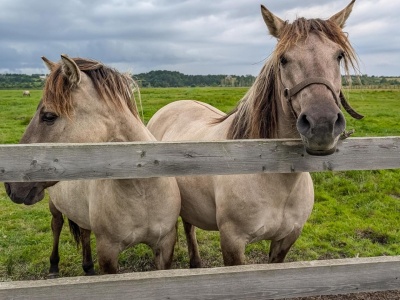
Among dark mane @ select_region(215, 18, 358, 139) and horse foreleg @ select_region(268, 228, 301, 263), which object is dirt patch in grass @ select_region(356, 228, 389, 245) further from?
dark mane @ select_region(215, 18, 358, 139)

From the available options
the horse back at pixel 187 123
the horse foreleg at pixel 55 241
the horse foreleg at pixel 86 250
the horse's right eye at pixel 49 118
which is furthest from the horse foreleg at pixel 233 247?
the horse foreleg at pixel 55 241

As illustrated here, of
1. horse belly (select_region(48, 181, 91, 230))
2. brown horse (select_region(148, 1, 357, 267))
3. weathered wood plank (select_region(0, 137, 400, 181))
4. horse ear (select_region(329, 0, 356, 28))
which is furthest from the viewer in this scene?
horse belly (select_region(48, 181, 91, 230))

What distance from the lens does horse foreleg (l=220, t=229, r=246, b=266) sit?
A: 3.35m

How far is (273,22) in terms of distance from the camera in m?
3.00

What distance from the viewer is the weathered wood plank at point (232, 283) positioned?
→ 227cm

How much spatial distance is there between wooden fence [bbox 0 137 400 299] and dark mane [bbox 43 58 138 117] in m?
0.81

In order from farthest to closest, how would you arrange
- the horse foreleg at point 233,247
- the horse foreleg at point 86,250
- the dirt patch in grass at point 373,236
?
the dirt patch in grass at point 373,236 < the horse foreleg at point 86,250 < the horse foreleg at point 233,247

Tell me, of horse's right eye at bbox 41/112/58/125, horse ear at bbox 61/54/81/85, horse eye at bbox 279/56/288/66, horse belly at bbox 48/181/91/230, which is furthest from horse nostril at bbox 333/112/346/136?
horse belly at bbox 48/181/91/230

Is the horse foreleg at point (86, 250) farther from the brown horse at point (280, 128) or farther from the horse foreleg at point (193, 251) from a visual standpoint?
the brown horse at point (280, 128)

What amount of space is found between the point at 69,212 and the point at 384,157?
3114 millimetres

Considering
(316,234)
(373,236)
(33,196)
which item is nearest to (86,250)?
(33,196)

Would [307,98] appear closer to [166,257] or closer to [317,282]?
[317,282]

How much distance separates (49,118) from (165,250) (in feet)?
5.22

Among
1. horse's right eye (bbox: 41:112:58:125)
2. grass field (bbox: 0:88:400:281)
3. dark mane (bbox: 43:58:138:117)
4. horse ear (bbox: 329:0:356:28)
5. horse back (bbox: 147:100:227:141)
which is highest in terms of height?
horse ear (bbox: 329:0:356:28)
